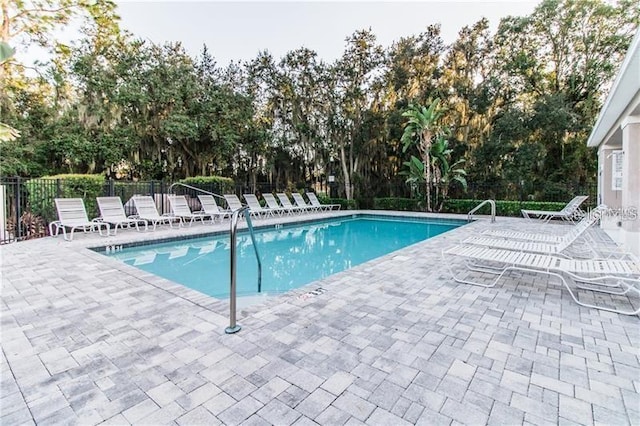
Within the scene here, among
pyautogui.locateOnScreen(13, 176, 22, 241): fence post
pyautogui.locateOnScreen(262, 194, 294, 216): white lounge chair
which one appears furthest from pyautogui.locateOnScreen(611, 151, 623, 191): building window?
pyautogui.locateOnScreen(13, 176, 22, 241): fence post

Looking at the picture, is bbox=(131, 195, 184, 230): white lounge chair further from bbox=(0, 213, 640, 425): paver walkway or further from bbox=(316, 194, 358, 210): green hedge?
bbox=(316, 194, 358, 210): green hedge

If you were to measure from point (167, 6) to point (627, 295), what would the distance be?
1461 centimetres

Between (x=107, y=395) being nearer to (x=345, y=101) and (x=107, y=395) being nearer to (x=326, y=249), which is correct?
(x=326, y=249)

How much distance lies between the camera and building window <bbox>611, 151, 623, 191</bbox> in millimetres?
8648

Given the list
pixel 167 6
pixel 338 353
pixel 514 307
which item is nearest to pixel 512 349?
pixel 514 307

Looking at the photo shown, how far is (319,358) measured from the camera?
239 cm

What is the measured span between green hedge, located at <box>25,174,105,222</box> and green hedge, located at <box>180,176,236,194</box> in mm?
3521

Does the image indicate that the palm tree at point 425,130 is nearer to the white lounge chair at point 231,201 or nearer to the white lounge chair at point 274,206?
the white lounge chair at point 274,206

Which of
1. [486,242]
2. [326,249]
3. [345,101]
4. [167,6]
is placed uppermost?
[167,6]

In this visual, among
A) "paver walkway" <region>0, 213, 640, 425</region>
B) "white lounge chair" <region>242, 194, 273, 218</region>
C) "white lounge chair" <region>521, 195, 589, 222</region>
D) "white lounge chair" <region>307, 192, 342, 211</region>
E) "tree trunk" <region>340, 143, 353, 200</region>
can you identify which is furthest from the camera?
"tree trunk" <region>340, 143, 353, 200</region>

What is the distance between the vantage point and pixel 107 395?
1972 mm

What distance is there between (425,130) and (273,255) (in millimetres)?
9038

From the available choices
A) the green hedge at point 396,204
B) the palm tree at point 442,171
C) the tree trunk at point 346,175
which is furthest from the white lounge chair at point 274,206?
the palm tree at point 442,171

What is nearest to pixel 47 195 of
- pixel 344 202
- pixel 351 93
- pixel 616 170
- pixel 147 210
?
pixel 147 210
